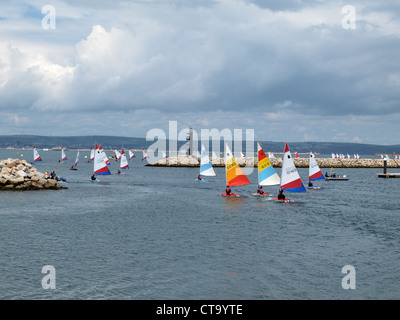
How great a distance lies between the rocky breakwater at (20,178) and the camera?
74438mm

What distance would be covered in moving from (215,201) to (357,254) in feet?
111

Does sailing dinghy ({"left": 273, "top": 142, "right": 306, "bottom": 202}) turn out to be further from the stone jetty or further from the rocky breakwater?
the stone jetty

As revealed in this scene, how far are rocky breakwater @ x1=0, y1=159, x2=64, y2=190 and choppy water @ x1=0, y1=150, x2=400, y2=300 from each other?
38.4 ft

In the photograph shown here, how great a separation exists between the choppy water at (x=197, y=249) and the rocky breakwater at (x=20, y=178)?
11.7 meters

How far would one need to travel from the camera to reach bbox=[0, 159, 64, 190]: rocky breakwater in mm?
74438

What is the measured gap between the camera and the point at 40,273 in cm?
2725

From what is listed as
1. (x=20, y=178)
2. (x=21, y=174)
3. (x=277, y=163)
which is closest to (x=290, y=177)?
(x=20, y=178)

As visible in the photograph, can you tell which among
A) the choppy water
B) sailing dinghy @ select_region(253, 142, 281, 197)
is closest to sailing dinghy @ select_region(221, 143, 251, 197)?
sailing dinghy @ select_region(253, 142, 281, 197)

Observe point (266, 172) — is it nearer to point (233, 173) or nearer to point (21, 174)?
point (233, 173)

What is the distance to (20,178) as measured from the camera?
75625 millimetres

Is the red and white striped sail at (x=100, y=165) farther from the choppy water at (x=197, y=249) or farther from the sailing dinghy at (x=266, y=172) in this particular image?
the sailing dinghy at (x=266, y=172)

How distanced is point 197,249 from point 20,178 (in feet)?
171

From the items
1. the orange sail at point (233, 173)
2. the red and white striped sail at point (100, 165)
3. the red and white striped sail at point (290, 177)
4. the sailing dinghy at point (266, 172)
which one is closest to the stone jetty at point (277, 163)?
the red and white striped sail at point (100, 165)
